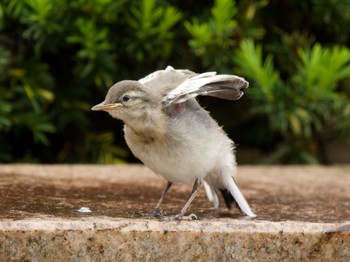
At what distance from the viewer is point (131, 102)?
3.14 m

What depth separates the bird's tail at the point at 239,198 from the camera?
131 inches

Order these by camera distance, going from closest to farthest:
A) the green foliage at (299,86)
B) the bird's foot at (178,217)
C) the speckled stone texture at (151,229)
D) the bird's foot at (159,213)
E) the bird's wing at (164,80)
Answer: the speckled stone texture at (151,229)
the bird's foot at (178,217)
the bird's foot at (159,213)
the bird's wing at (164,80)
the green foliage at (299,86)

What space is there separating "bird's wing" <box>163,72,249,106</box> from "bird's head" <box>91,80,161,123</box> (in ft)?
0.21

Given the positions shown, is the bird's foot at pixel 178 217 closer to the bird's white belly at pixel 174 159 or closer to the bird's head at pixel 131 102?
the bird's white belly at pixel 174 159

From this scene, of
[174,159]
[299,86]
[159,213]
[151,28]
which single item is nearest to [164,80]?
[174,159]

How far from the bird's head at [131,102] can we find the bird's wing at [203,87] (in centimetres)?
6

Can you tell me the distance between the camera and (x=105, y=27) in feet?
16.0

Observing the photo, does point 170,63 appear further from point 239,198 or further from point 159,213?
point 159,213

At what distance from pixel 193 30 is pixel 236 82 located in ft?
4.88

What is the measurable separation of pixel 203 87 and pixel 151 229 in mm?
630

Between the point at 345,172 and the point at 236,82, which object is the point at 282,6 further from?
the point at 236,82

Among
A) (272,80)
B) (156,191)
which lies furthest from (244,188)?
(272,80)

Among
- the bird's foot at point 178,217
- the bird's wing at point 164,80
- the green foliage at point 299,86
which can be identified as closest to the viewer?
the bird's foot at point 178,217

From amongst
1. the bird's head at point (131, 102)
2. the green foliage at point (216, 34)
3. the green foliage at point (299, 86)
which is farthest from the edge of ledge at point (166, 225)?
the green foliage at point (216, 34)
